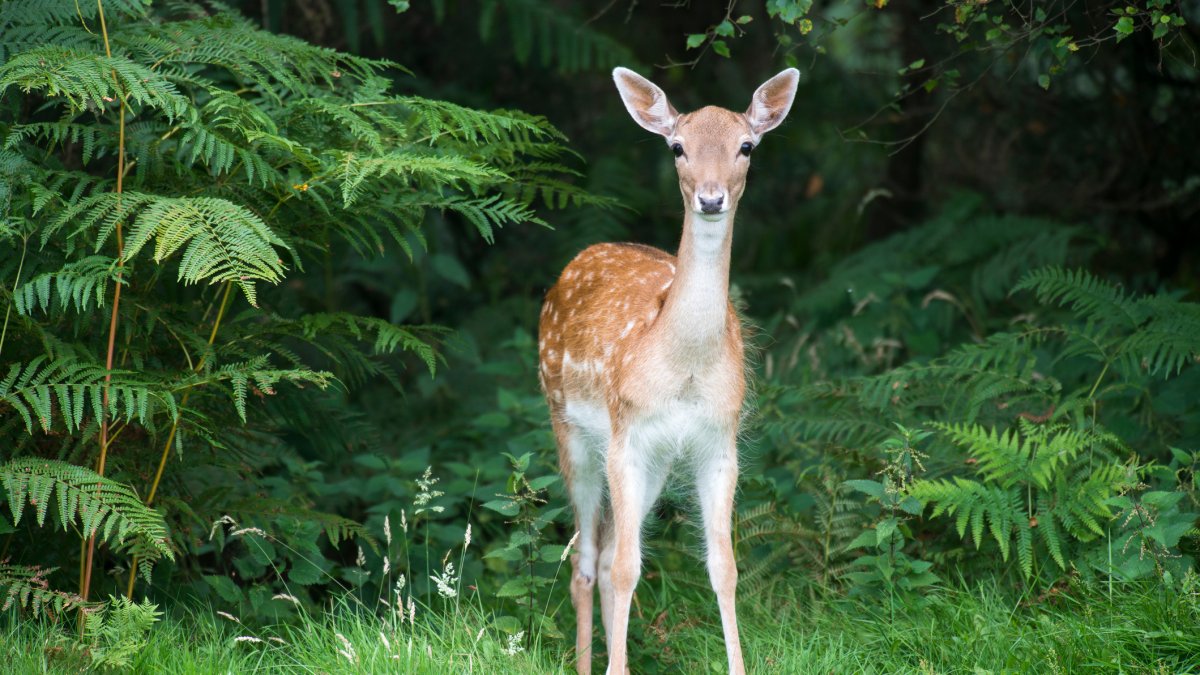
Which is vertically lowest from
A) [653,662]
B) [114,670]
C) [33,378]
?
[653,662]

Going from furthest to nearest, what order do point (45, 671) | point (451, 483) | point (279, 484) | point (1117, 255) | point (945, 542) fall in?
point (1117, 255), point (451, 483), point (279, 484), point (945, 542), point (45, 671)

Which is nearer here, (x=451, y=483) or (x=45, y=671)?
(x=45, y=671)

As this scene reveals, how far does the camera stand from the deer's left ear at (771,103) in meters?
4.42

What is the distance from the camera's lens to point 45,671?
3.80 meters

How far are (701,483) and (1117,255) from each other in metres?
4.42

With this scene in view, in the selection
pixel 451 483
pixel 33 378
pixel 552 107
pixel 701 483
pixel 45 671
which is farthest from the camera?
pixel 552 107

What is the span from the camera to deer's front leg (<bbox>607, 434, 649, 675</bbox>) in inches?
168

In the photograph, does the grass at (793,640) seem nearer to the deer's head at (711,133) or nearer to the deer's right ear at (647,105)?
the deer's head at (711,133)

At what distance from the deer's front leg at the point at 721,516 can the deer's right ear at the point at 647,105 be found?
3.52ft

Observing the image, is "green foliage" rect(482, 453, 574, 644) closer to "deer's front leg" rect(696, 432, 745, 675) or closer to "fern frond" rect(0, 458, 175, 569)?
"deer's front leg" rect(696, 432, 745, 675)

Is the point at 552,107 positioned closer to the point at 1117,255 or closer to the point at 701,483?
the point at 1117,255

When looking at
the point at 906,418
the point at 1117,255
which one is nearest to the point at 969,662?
the point at 906,418

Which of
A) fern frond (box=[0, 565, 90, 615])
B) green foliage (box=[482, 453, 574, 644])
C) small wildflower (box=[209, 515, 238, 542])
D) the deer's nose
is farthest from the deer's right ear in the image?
fern frond (box=[0, 565, 90, 615])

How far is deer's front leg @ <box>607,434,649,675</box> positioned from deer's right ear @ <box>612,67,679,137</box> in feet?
3.47
